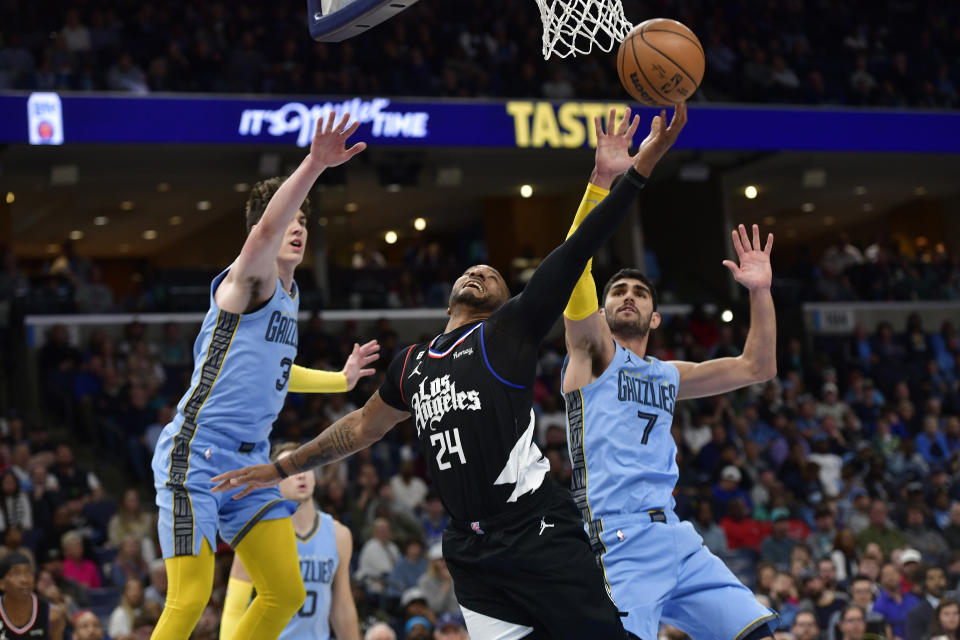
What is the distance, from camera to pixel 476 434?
4.35 metres

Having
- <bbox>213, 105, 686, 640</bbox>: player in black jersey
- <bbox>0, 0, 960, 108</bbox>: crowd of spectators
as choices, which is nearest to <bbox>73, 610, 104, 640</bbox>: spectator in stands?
<bbox>213, 105, 686, 640</bbox>: player in black jersey

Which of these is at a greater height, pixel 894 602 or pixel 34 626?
pixel 34 626

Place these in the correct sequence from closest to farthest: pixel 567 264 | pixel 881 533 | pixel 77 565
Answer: pixel 567 264
pixel 77 565
pixel 881 533

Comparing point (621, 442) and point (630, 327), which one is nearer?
point (621, 442)

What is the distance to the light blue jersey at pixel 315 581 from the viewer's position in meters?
7.12

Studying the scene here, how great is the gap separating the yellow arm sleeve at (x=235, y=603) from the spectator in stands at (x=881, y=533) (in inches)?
362

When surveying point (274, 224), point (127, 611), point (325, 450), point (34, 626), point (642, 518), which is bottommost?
point (127, 611)

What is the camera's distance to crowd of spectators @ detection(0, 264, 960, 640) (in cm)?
1157

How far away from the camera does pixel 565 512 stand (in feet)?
14.5

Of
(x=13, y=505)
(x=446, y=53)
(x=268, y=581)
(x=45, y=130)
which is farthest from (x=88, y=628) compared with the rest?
(x=446, y=53)

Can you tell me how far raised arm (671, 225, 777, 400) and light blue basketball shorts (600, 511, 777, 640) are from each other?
831 mm

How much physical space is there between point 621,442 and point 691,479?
32.6 ft

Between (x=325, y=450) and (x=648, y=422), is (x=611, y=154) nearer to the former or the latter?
(x=648, y=422)

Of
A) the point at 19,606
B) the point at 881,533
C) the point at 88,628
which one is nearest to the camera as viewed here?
the point at 19,606
